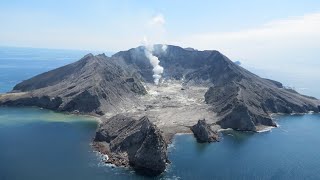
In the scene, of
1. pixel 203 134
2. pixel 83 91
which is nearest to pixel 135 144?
pixel 203 134

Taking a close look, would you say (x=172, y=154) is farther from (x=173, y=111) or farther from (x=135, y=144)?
(x=173, y=111)

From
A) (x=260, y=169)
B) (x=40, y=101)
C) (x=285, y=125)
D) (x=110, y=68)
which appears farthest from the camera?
(x=110, y=68)

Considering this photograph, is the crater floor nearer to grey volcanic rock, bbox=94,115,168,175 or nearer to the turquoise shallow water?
the turquoise shallow water

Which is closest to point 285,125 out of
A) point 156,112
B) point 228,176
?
point 156,112

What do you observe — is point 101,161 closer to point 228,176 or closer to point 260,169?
point 228,176

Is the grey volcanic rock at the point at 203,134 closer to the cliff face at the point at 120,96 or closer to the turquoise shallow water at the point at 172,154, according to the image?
the turquoise shallow water at the point at 172,154
